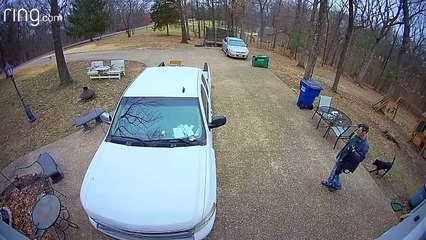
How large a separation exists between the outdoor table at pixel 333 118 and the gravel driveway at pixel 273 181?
0.47 metres

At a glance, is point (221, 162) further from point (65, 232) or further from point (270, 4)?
point (270, 4)

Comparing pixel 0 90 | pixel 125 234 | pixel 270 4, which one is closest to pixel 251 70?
pixel 125 234

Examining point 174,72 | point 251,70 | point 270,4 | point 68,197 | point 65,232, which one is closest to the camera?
point 65,232

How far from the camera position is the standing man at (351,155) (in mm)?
4992

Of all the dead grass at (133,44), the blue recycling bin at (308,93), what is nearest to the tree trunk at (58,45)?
the dead grass at (133,44)

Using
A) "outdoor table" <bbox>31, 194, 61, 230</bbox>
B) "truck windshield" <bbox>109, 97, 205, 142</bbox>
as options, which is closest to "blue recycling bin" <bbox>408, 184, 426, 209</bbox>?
"truck windshield" <bbox>109, 97, 205, 142</bbox>

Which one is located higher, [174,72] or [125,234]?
[174,72]

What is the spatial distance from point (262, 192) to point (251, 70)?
33.0ft

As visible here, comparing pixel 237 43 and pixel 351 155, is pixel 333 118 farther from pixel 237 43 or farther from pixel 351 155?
pixel 237 43

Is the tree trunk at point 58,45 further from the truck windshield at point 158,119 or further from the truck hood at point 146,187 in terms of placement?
the truck hood at point 146,187

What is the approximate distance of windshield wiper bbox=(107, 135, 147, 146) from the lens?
14.1ft

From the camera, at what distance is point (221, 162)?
6344 millimetres

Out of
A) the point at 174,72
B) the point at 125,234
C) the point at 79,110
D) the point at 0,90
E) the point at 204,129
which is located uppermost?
the point at 174,72

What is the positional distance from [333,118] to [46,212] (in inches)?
303
